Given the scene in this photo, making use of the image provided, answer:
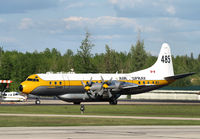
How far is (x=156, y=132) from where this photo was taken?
97.8 feet

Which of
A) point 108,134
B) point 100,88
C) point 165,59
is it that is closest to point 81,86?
point 100,88

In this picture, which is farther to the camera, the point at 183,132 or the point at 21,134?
the point at 183,132

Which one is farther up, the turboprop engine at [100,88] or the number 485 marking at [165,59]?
the number 485 marking at [165,59]

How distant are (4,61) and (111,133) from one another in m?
117

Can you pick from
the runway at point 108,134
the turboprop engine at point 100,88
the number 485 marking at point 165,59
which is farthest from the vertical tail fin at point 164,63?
the runway at point 108,134

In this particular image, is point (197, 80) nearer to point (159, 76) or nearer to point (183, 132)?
point (159, 76)

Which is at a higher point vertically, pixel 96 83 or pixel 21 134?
pixel 96 83

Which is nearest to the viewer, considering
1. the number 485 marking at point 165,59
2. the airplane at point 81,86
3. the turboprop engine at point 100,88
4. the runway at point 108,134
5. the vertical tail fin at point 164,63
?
the runway at point 108,134

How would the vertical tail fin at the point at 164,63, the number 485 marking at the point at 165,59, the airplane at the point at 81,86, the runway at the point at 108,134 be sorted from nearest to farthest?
the runway at the point at 108,134 → the airplane at the point at 81,86 → the vertical tail fin at the point at 164,63 → the number 485 marking at the point at 165,59

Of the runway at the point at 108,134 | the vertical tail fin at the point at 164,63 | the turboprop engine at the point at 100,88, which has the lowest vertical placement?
the runway at the point at 108,134

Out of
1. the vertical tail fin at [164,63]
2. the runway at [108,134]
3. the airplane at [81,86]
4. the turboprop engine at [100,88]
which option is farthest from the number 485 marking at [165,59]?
the runway at [108,134]

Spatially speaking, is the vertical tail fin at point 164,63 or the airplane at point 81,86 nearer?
the airplane at point 81,86

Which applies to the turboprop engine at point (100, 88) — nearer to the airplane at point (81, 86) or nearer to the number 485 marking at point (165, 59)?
the airplane at point (81, 86)

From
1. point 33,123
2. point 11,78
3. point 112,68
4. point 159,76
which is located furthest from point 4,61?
point 33,123
